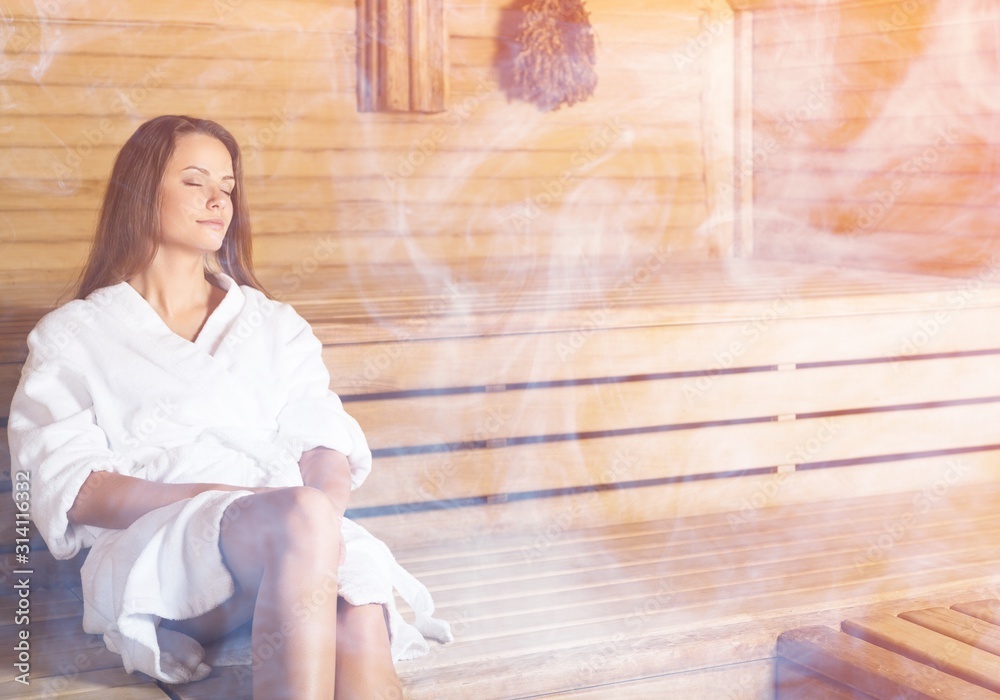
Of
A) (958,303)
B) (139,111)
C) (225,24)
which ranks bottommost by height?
(958,303)

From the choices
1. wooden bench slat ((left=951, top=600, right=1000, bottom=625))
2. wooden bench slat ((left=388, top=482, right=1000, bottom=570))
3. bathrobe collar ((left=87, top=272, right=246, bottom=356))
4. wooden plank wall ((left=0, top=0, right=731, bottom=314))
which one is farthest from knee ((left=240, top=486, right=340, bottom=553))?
wooden plank wall ((left=0, top=0, right=731, bottom=314))

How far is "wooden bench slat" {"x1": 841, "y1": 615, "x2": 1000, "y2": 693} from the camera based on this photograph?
5.29ft

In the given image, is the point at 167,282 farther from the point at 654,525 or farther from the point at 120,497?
the point at 654,525

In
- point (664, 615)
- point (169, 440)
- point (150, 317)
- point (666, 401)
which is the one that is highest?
point (150, 317)

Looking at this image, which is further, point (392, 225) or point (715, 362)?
point (392, 225)

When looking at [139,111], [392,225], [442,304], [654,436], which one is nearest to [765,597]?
[654,436]

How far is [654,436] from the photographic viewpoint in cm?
230

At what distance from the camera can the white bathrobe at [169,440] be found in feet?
4.58

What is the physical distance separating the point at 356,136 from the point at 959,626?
7.58ft

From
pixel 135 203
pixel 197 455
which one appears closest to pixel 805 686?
pixel 197 455

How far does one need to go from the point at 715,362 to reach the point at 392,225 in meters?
1.46

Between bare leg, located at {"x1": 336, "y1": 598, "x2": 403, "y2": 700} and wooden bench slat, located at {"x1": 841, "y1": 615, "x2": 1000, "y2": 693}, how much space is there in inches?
32.0

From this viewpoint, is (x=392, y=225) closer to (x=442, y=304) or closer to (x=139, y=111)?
(x=139, y=111)

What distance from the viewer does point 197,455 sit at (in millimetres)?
1581
